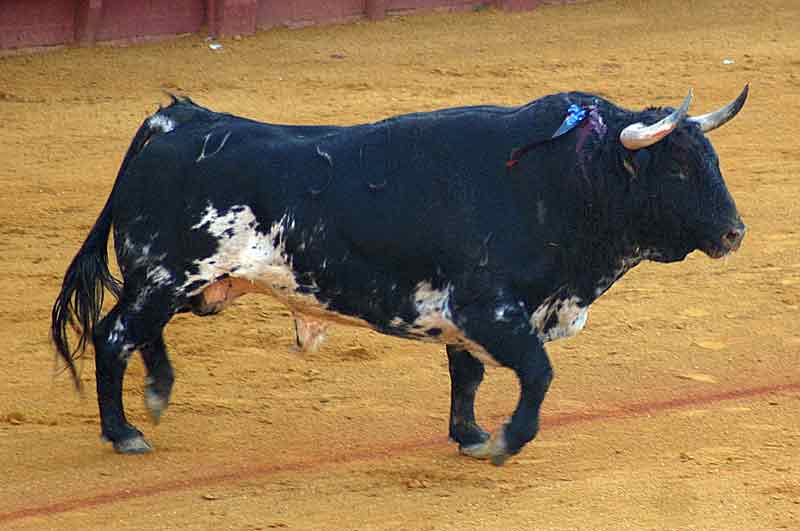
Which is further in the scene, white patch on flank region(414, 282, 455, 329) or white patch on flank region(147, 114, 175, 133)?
white patch on flank region(147, 114, 175, 133)

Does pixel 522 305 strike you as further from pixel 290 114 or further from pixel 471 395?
pixel 290 114

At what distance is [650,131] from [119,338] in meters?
2.08

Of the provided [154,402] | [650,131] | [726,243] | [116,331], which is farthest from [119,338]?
[726,243]

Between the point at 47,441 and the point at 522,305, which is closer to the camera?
the point at 522,305

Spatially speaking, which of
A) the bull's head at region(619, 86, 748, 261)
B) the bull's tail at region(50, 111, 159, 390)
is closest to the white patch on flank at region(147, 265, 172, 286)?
the bull's tail at region(50, 111, 159, 390)

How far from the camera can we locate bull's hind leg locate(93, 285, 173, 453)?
5.91 meters

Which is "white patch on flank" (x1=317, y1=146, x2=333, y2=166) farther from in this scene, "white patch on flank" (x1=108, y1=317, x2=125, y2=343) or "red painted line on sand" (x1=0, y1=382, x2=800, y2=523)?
"red painted line on sand" (x1=0, y1=382, x2=800, y2=523)

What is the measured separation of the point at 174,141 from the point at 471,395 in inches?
58.6

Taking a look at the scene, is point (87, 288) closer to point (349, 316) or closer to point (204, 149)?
point (204, 149)

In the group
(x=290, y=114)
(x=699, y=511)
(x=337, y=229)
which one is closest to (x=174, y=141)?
(x=337, y=229)

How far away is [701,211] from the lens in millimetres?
5707

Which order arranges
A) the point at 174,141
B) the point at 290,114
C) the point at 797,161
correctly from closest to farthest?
1. the point at 174,141
2. the point at 797,161
3. the point at 290,114

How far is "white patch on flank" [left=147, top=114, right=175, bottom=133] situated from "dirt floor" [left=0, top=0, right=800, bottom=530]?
3.99ft

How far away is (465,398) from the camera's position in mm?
6172
